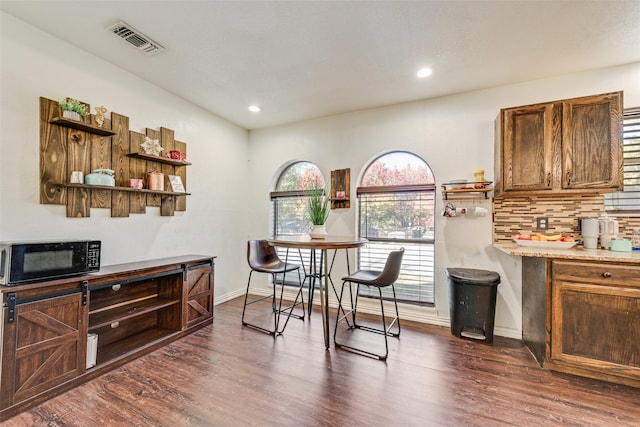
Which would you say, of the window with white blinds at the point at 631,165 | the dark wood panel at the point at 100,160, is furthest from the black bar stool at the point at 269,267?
the window with white blinds at the point at 631,165

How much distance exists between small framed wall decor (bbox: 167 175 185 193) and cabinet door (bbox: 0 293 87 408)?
1415 mm

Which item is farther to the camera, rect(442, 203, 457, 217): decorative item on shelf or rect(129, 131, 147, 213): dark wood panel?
rect(442, 203, 457, 217): decorative item on shelf

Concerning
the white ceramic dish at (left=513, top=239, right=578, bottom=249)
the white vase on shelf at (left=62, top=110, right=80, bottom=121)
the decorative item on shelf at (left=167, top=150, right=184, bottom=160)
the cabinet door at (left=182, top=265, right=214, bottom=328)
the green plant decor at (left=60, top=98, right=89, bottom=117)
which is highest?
the green plant decor at (left=60, top=98, right=89, bottom=117)

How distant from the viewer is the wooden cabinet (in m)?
1.98

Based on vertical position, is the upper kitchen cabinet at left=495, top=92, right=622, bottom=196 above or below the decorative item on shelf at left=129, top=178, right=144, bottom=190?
above

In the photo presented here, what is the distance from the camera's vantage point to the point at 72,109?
222cm

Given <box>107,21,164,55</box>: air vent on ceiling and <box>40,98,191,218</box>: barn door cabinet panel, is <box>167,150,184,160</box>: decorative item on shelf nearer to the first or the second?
<box>40,98,191,218</box>: barn door cabinet panel

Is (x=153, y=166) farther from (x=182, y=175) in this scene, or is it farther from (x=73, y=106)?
(x=73, y=106)

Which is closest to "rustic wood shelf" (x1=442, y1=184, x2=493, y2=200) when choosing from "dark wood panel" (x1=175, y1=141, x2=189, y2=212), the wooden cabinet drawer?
the wooden cabinet drawer

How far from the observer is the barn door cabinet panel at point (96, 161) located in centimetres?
221

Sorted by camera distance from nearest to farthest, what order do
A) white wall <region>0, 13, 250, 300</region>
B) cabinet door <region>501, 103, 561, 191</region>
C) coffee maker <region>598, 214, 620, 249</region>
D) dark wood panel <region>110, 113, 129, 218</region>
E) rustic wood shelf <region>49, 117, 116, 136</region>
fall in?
white wall <region>0, 13, 250, 300</region>, rustic wood shelf <region>49, 117, 116, 136</region>, coffee maker <region>598, 214, 620, 249</region>, cabinet door <region>501, 103, 561, 191</region>, dark wood panel <region>110, 113, 129, 218</region>

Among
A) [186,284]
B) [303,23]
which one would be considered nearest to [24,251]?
[186,284]

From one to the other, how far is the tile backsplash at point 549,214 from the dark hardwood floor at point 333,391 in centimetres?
117

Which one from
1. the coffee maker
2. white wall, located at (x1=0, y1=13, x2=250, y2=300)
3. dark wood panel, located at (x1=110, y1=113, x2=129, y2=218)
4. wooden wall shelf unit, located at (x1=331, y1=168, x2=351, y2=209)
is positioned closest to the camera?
white wall, located at (x1=0, y1=13, x2=250, y2=300)
